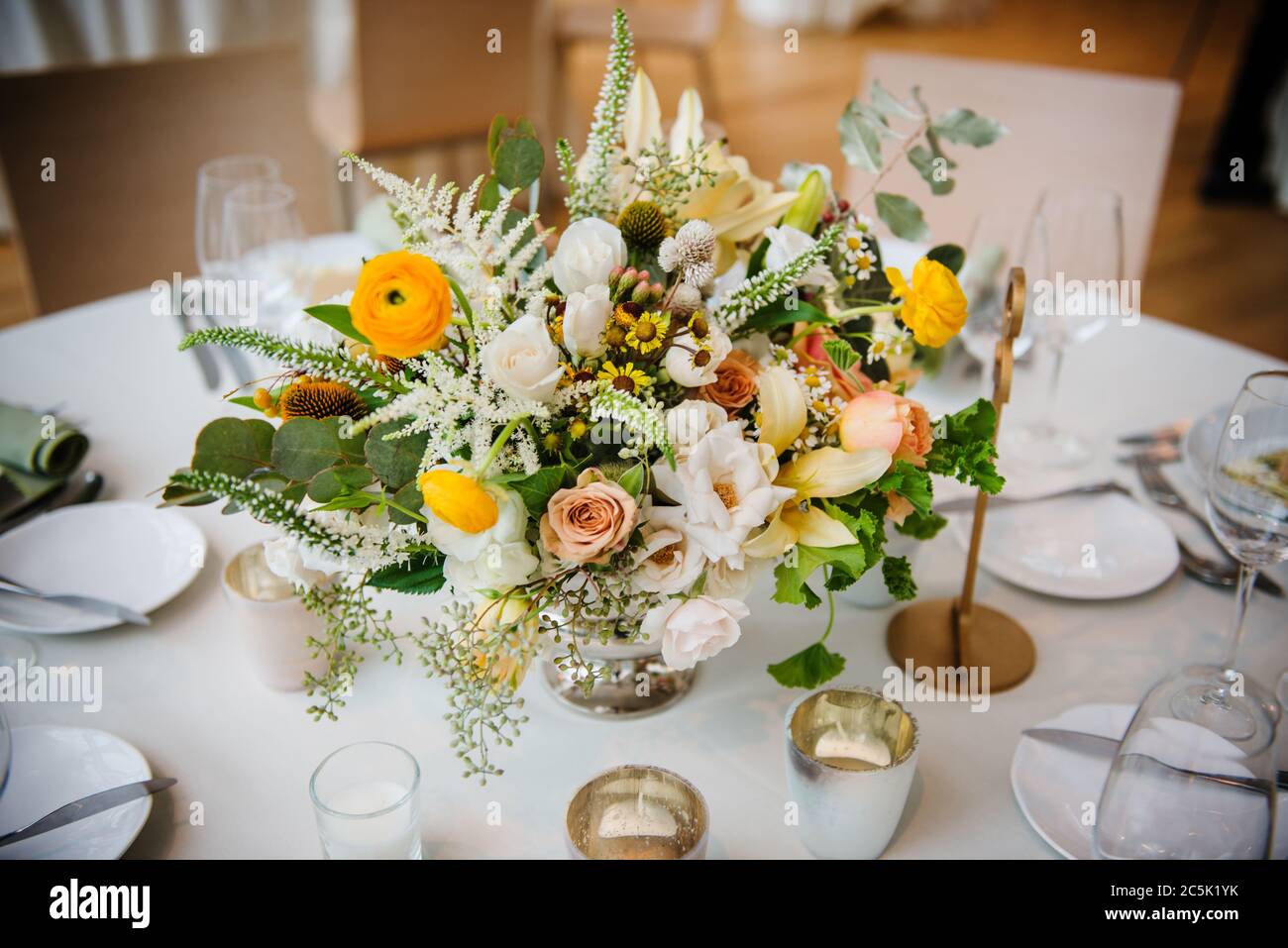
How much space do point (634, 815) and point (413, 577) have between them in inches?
9.6

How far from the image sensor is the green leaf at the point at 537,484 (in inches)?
29.2

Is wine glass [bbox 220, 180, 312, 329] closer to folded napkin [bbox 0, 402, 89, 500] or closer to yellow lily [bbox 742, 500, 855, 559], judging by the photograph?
folded napkin [bbox 0, 402, 89, 500]

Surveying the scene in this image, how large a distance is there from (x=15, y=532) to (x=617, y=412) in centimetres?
76

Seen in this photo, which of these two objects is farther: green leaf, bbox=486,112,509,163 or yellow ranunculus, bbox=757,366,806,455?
green leaf, bbox=486,112,509,163

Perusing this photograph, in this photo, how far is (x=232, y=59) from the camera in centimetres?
198

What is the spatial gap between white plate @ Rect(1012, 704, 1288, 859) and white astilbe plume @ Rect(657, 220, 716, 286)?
0.49 m

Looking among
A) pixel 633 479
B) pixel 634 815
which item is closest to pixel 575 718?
pixel 634 815

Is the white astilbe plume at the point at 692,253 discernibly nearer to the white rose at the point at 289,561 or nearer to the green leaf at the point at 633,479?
the green leaf at the point at 633,479

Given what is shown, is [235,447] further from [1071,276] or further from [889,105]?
[1071,276]

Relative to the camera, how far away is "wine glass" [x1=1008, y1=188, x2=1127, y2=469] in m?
Result: 1.20

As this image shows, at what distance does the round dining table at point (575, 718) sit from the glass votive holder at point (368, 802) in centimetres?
6

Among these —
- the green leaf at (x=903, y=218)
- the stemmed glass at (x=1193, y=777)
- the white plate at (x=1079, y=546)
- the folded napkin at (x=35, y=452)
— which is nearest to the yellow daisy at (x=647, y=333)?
the green leaf at (x=903, y=218)

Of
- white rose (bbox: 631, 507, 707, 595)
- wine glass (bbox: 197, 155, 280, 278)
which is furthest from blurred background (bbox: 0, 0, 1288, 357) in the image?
white rose (bbox: 631, 507, 707, 595)
